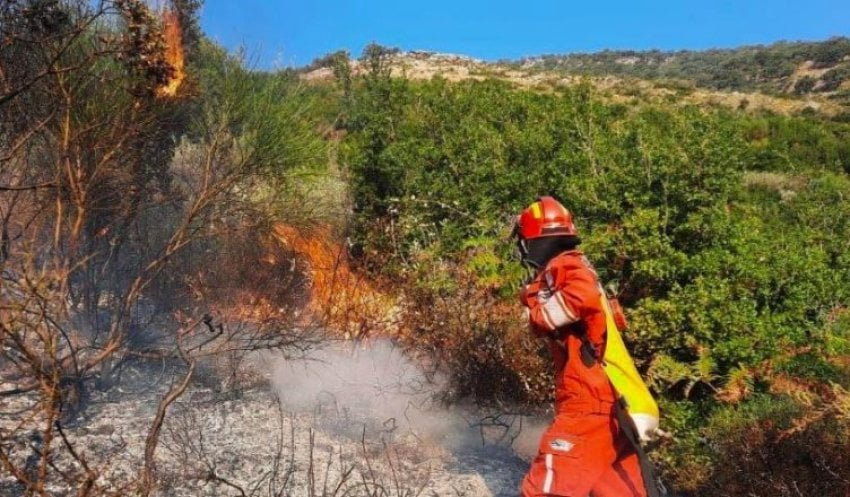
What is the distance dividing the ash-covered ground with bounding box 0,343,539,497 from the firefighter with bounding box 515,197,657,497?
46.7 inches

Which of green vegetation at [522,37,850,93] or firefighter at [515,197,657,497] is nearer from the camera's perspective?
firefighter at [515,197,657,497]

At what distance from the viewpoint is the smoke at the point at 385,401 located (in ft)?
21.7

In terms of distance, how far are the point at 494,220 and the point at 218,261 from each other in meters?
3.78

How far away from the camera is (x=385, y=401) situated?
727 cm

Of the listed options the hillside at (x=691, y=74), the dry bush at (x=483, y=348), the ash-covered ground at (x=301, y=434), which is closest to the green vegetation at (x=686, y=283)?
the dry bush at (x=483, y=348)

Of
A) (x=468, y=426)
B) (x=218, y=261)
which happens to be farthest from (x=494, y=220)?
(x=218, y=261)

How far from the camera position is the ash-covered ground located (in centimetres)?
484

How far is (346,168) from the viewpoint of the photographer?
40.0 ft

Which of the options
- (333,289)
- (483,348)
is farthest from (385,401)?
(333,289)

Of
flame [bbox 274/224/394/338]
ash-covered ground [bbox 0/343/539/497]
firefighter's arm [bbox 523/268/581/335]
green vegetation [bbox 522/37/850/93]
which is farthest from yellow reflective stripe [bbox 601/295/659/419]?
green vegetation [bbox 522/37/850/93]

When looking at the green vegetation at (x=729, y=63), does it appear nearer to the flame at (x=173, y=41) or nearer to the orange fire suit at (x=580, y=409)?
the flame at (x=173, y=41)

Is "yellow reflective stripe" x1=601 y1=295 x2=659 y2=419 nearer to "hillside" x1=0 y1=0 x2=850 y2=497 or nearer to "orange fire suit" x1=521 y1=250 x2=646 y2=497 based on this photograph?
"orange fire suit" x1=521 y1=250 x2=646 y2=497

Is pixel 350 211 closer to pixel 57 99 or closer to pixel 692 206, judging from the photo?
pixel 57 99

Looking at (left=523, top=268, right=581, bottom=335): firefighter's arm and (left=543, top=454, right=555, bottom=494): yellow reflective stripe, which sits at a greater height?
(left=523, top=268, right=581, bottom=335): firefighter's arm
